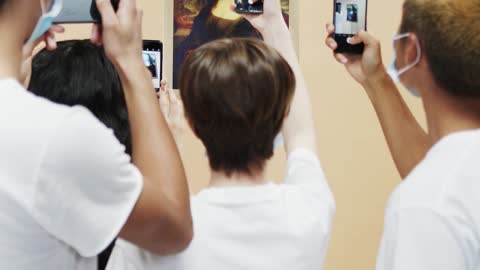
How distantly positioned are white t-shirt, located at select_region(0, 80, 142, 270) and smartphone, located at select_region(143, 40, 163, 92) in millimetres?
725

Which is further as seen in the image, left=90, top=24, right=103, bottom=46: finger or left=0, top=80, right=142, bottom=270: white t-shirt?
left=90, top=24, right=103, bottom=46: finger

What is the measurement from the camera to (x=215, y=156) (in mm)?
1076

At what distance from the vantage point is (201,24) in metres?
2.12

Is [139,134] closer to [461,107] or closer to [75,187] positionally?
[75,187]

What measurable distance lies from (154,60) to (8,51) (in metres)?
0.72

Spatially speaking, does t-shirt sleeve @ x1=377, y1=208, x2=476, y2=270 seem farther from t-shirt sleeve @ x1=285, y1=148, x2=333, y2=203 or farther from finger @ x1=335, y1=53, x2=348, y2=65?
finger @ x1=335, y1=53, x2=348, y2=65

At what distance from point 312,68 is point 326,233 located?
1310 millimetres

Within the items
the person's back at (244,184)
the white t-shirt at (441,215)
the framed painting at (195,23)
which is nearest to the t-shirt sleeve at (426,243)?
the white t-shirt at (441,215)

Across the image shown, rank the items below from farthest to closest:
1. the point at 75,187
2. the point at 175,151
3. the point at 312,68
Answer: the point at 312,68
the point at 175,151
the point at 75,187

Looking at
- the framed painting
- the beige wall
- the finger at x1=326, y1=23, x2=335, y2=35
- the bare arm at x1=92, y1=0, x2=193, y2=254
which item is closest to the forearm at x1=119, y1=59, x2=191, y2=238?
the bare arm at x1=92, y1=0, x2=193, y2=254

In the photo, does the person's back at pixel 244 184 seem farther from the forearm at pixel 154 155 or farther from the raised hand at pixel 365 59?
the raised hand at pixel 365 59

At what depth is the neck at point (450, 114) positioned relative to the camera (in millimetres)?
1062

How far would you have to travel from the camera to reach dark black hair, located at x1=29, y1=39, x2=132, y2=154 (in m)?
1.22

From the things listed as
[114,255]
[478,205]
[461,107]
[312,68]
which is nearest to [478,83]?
[461,107]
